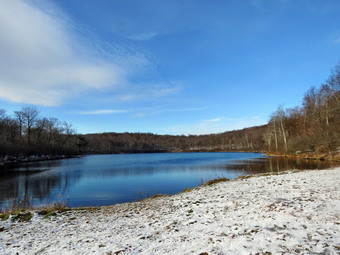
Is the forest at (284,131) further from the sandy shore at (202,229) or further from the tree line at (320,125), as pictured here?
the sandy shore at (202,229)

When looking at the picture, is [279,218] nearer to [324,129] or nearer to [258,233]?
[258,233]

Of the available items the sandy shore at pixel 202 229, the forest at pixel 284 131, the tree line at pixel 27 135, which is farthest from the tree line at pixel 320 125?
the tree line at pixel 27 135

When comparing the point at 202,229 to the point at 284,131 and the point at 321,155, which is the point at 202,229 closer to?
the point at 321,155

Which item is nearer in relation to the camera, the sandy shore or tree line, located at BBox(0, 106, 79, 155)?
the sandy shore

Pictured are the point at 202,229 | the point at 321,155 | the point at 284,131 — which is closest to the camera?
the point at 202,229

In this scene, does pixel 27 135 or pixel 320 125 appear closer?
pixel 320 125

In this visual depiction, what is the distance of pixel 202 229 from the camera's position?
19.2 ft

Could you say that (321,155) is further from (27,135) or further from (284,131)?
(27,135)

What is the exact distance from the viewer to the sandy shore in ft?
15.1

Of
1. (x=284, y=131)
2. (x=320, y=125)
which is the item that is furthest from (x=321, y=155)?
(x=284, y=131)

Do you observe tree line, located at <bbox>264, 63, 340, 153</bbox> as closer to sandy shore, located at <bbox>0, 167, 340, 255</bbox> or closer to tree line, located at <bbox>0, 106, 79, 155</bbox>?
sandy shore, located at <bbox>0, 167, 340, 255</bbox>

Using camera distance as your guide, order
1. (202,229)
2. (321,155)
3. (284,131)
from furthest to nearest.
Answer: (284,131) < (321,155) < (202,229)

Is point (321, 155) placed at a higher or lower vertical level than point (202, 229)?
lower

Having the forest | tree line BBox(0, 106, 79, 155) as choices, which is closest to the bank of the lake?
the forest
